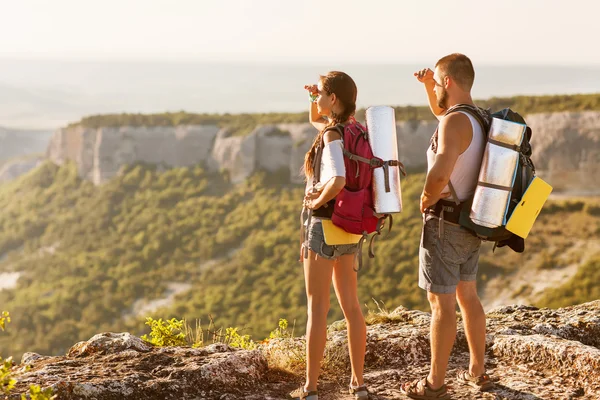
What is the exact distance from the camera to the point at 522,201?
3.90 metres

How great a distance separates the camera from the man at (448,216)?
377cm

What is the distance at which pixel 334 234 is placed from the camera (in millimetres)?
3861

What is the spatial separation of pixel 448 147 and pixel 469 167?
0.75ft

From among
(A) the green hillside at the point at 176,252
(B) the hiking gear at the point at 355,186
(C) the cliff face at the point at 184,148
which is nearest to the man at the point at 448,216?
(B) the hiking gear at the point at 355,186

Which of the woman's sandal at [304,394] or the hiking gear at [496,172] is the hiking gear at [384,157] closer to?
the hiking gear at [496,172]

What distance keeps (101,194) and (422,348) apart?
77.9m

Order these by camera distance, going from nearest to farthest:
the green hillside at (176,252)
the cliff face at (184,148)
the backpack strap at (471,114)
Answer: the backpack strap at (471,114) < the green hillside at (176,252) < the cliff face at (184,148)

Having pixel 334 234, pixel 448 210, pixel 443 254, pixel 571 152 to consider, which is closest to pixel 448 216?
pixel 448 210

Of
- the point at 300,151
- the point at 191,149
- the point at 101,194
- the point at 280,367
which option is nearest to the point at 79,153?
the point at 101,194

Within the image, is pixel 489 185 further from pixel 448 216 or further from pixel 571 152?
pixel 571 152

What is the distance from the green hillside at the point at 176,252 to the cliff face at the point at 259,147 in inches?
67.5

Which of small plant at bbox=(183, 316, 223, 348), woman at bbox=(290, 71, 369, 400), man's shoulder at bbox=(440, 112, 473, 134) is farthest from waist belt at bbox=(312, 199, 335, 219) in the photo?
small plant at bbox=(183, 316, 223, 348)

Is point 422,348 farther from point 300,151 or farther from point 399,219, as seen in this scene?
point 300,151

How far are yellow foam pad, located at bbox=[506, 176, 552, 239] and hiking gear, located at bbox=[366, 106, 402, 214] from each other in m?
0.61
